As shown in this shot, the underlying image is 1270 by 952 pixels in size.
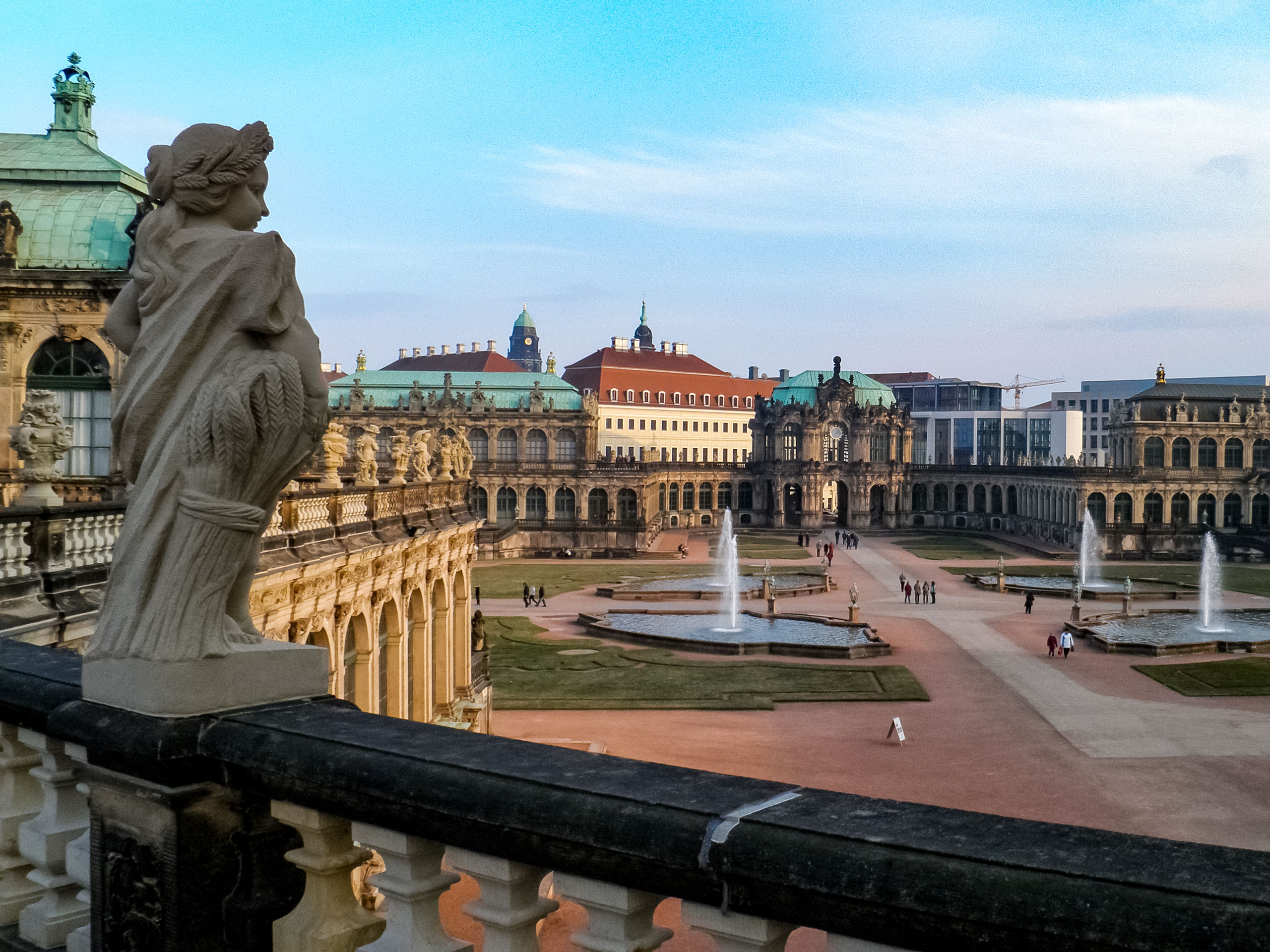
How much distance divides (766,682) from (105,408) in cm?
2404

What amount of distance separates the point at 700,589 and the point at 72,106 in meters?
43.9

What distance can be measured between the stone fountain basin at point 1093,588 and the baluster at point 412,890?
60.0m

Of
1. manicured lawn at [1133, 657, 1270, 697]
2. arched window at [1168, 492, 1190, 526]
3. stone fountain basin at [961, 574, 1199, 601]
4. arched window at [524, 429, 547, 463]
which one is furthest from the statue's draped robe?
arched window at [1168, 492, 1190, 526]

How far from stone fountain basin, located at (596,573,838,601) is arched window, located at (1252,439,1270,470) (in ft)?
180

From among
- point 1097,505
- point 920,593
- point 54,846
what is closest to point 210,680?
point 54,846

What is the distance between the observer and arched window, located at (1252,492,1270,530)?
102 meters

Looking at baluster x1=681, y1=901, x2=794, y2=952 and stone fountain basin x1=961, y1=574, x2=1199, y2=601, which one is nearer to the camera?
baluster x1=681, y1=901, x2=794, y2=952

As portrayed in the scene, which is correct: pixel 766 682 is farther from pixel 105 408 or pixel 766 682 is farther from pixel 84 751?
pixel 84 751

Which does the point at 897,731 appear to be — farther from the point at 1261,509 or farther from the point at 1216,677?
the point at 1261,509

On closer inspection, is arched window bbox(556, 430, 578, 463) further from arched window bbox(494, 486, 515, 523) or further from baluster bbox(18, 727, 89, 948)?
baluster bbox(18, 727, 89, 948)

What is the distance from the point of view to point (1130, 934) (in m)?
2.76

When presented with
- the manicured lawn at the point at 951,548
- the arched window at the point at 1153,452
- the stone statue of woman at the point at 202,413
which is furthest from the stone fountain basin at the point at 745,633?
the arched window at the point at 1153,452

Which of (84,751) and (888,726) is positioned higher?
(84,751)

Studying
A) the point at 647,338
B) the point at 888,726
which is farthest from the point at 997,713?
the point at 647,338
